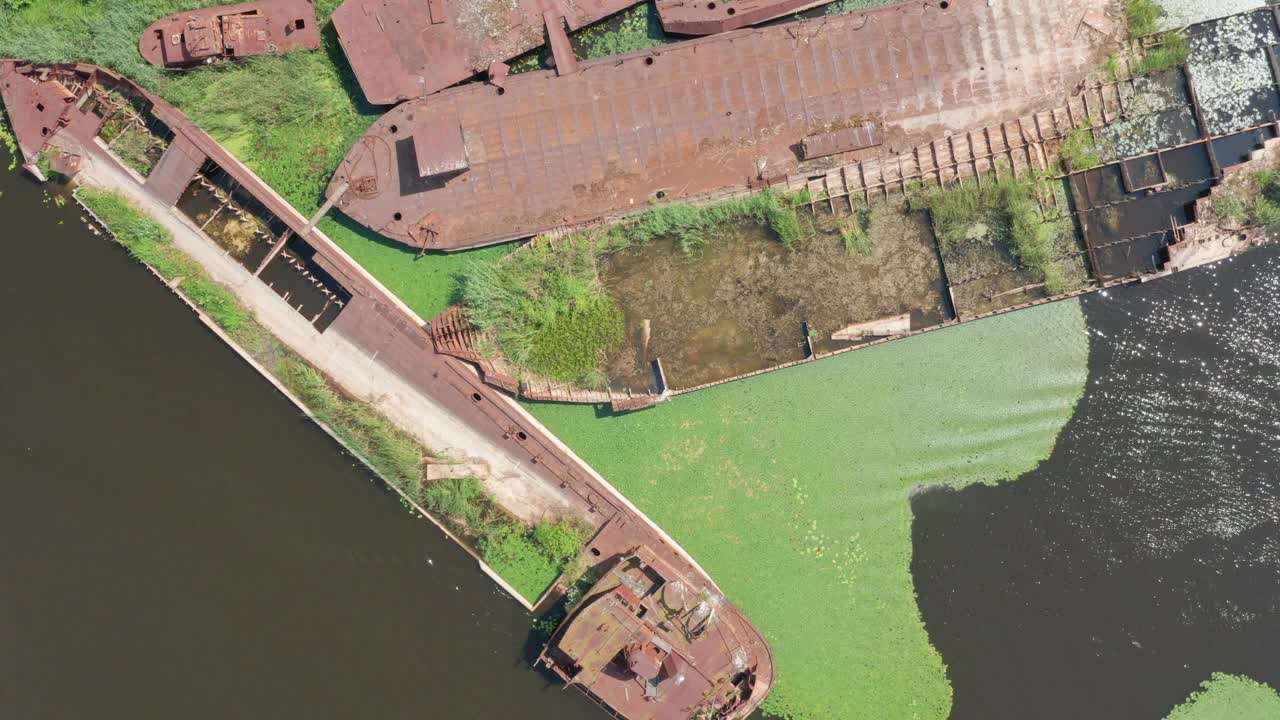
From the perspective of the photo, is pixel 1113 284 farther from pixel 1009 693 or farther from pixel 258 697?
pixel 258 697

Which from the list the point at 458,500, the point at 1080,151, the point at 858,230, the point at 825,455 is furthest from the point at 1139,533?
the point at 458,500

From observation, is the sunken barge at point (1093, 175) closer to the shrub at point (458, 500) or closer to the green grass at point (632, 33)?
the shrub at point (458, 500)

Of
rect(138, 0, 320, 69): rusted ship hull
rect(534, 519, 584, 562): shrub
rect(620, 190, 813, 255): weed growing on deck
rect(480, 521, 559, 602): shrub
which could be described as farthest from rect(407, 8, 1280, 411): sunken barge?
rect(138, 0, 320, 69): rusted ship hull

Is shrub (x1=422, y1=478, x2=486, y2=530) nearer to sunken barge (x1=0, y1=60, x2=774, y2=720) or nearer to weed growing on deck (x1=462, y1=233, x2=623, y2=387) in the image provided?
sunken barge (x1=0, y1=60, x2=774, y2=720)

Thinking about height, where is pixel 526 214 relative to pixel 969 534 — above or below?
above

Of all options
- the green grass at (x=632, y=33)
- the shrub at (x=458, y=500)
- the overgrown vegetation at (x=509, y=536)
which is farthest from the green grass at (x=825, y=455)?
the green grass at (x=632, y=33)

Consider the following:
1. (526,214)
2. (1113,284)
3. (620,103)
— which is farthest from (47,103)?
(1113,284)

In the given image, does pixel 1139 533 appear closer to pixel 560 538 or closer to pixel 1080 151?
pixel 1080 151
